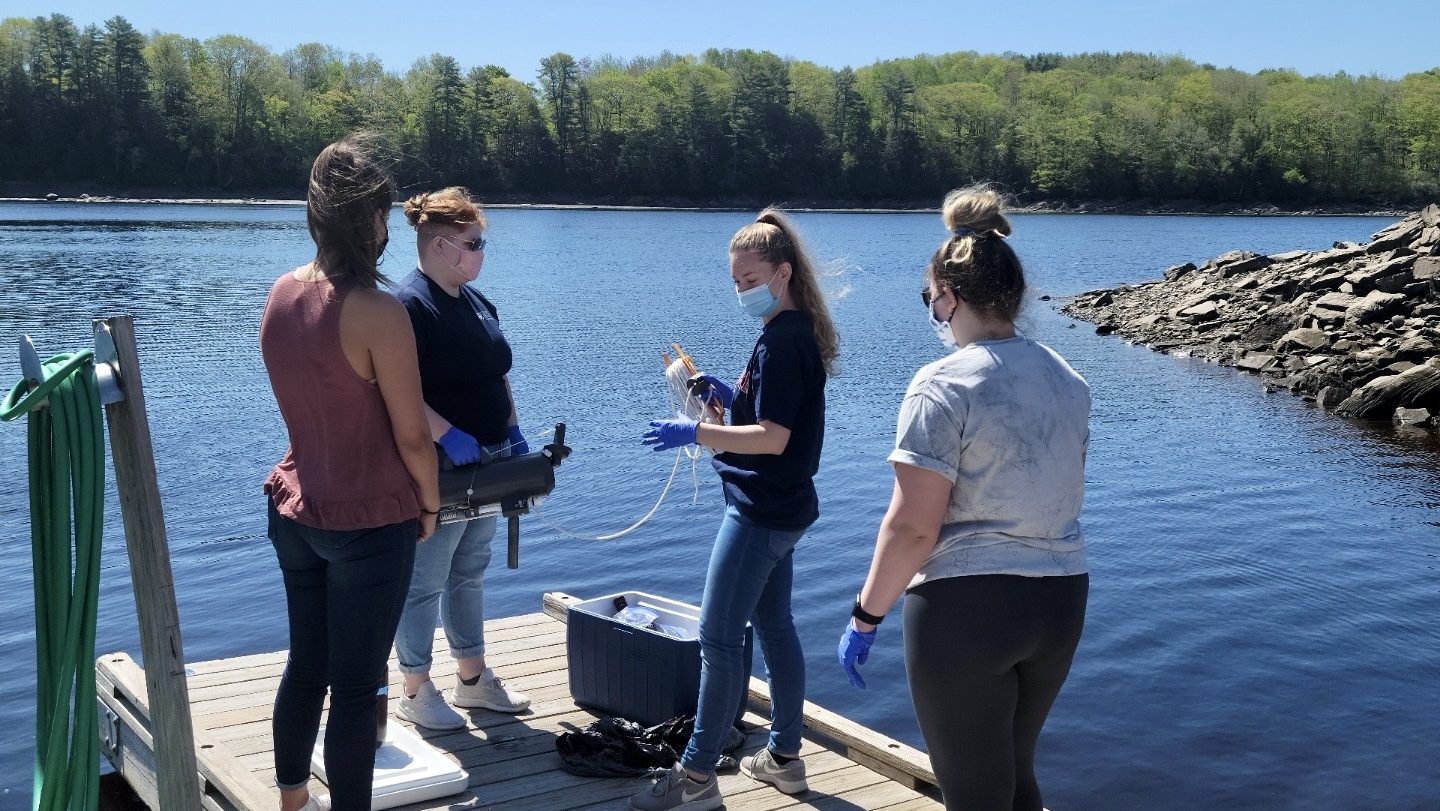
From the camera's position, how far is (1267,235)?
2822 inches

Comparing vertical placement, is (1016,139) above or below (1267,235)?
above

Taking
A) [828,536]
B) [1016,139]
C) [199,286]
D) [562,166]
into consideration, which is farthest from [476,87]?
[828,536]

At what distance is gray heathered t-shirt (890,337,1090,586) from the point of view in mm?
2867

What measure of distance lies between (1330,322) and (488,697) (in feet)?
67.1

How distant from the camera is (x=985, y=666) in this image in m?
2.87

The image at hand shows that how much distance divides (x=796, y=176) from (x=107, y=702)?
12103cm

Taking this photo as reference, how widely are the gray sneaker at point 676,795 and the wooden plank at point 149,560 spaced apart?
1342 mm

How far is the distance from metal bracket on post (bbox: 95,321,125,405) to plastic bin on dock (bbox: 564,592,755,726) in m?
2.08

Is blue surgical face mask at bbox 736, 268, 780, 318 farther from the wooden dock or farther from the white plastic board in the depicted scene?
the white plastic board

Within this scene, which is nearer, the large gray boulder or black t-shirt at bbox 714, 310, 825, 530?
black t-shirt at bbox 714, 310, 825, 530

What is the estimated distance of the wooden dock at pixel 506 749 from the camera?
4176 millimetres

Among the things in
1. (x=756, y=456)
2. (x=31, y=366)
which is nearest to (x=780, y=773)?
(x=756, y=456)

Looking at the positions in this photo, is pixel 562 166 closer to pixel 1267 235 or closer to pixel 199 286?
pixel 1267 235

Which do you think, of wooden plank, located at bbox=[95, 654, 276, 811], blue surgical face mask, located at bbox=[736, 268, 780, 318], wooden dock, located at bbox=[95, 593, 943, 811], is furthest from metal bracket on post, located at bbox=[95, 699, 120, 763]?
blue surgical face mask, located at bbox=[736, 268, 780, 318]
